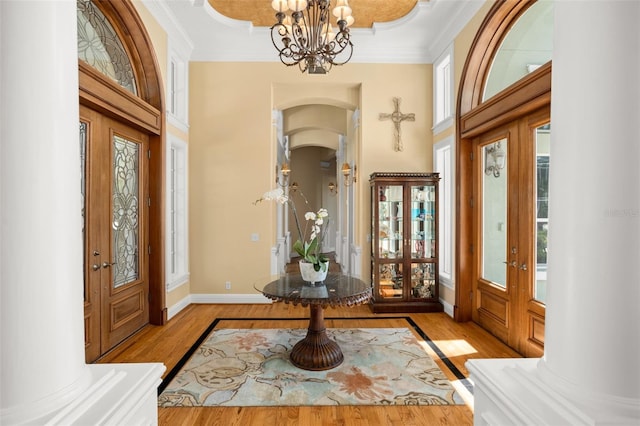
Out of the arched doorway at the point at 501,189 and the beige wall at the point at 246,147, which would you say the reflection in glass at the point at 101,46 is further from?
the arched doorway at the point at 501,189

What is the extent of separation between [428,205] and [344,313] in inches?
77.1

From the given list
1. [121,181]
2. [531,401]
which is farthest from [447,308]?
[121,181]

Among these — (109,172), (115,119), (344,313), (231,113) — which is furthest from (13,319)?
(231,113)

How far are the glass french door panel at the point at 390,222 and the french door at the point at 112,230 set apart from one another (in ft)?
10.3

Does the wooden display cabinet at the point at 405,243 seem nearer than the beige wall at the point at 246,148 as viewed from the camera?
Yes

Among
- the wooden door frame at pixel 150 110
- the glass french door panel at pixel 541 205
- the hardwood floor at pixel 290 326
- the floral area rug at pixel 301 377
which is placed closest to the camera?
the hardwood floor at pixel 290 326

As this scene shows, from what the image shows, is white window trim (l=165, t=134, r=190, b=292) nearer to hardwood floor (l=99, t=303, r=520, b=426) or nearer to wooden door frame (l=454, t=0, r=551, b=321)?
hardwood floor (l=99, t=303, r=520, b=426)

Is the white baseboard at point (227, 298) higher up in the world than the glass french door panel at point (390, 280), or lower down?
lower down

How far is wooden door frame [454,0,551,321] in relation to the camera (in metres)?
3.40

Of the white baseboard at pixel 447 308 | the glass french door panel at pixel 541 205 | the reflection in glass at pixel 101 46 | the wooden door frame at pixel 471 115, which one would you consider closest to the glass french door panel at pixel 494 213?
the wooden door frame at pixel 471 115

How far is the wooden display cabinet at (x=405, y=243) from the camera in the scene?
4609 mm

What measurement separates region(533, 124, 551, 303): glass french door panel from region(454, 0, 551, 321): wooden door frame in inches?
12.8

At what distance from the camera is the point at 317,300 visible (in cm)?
266

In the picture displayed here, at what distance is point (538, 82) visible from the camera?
2.80 meters
